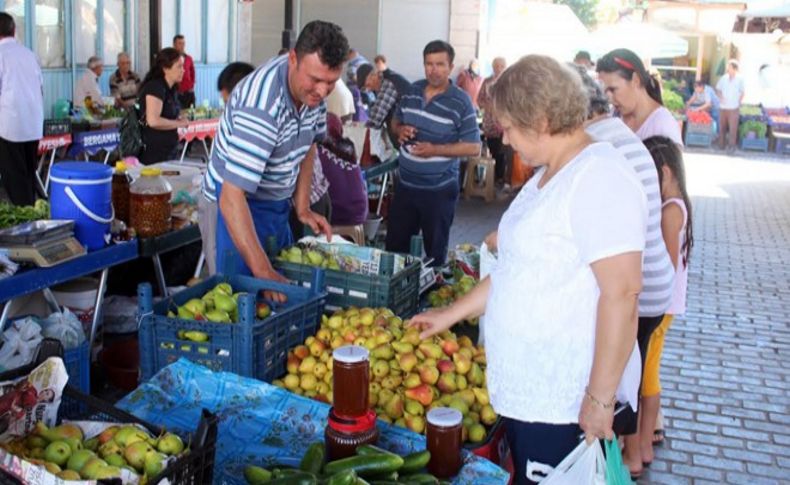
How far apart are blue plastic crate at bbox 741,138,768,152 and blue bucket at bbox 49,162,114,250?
1809 centimetres

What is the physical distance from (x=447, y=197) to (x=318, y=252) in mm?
2211

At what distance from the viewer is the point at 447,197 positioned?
230 inches

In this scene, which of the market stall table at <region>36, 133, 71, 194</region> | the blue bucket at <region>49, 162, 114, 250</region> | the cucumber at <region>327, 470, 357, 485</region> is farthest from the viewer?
the market stall table at <region>36, 133, 71, 194</region>

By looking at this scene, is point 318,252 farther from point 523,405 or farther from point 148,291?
point 523,405

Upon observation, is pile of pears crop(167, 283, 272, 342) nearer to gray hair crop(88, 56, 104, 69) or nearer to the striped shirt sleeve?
the striped shirt sleeve

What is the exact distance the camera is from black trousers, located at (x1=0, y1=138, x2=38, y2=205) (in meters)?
7.94

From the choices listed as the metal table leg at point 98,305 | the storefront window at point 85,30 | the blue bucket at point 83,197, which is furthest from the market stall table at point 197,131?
Answer: the blue bucket at point 83,197

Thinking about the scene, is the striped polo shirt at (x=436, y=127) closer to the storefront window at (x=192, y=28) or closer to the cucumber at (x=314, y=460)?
the cucumber at (x=314, y=460)

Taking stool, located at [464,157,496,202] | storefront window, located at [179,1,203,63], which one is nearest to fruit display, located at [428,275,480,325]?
stool, located at [464,157,496,202]

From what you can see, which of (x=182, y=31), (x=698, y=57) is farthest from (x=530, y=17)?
(x=182, y=31)

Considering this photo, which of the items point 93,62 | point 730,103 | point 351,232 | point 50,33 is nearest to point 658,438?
point 351,232

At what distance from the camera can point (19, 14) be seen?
492 inches

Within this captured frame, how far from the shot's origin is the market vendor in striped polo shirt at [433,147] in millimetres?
5688

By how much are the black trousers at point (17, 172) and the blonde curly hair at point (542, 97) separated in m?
6.82
